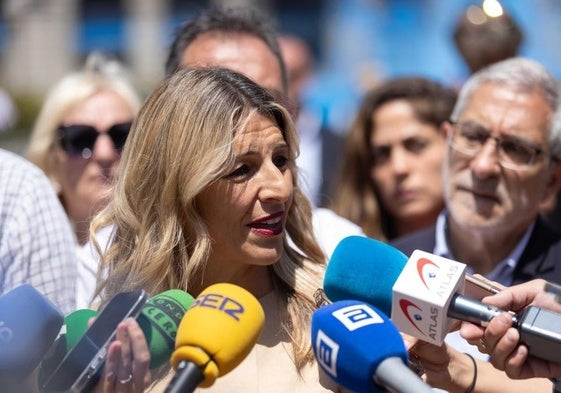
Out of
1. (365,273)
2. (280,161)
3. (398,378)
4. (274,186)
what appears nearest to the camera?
(398,378)

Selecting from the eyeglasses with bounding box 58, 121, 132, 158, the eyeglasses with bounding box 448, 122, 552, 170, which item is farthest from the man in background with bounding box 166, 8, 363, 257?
the eyeglasses with bounding box 448, 122, 552, 170

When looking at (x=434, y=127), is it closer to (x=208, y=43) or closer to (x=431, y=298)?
(x=208, y=43)

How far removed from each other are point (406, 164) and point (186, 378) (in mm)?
3327

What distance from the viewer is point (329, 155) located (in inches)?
258

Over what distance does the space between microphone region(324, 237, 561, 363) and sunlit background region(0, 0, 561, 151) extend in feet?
29.6

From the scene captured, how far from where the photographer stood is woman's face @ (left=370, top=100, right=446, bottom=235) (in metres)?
5.32

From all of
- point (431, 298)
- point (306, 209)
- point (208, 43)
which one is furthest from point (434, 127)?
point (431, 298)

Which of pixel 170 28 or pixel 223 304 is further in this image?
pixel 170 28

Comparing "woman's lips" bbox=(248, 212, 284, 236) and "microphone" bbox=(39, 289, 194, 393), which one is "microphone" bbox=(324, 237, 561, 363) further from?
"microphone" bbox=(39, 289, 194, 393)

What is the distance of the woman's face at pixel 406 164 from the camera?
17.5 ft

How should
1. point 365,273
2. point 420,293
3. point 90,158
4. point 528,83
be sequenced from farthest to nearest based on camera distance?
point 90,158, point 528,83, point 365,273, point 420,293

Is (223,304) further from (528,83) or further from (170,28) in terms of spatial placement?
(170,28)

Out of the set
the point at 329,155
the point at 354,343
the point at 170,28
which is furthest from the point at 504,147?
the point at 170,28

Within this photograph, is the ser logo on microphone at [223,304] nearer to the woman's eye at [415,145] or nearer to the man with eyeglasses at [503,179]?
the man with eyeglasses at [503,179]
